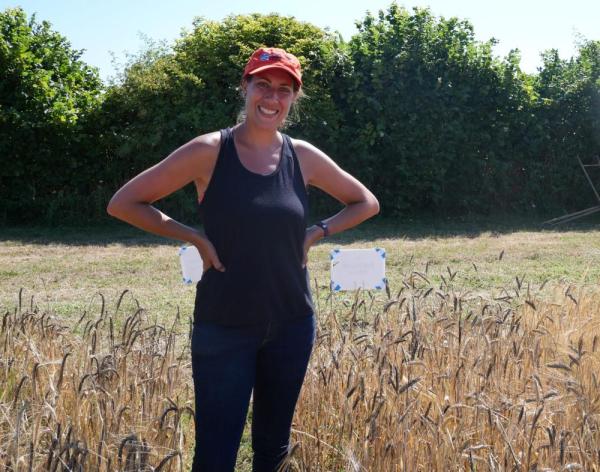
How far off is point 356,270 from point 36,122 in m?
9.55

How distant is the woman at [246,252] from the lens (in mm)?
2488

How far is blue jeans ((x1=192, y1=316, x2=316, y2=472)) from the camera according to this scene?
2.50 m

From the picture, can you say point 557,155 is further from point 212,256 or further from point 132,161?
point 212,256

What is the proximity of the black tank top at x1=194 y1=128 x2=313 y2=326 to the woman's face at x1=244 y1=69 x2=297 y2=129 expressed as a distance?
0.42 feet

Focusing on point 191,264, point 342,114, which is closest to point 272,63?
point 191,264

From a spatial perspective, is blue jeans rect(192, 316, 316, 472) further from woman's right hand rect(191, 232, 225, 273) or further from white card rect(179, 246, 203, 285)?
white card rect(179, 246, 203, 285)

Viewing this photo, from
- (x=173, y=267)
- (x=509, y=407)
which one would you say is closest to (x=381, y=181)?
(x=173, y=267)

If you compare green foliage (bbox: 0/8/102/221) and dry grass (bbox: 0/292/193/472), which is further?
green foliage (bbox: 0/8/102/221)

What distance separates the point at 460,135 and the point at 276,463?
1103 cm

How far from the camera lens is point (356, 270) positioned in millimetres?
4129

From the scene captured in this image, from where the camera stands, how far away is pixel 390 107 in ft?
42.7

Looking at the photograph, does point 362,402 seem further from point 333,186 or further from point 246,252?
point 246,252

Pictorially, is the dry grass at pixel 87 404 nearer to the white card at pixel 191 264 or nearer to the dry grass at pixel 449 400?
the white card at pixel 191 264

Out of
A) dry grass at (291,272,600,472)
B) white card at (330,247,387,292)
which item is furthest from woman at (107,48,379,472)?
white card at (330,247,387,292)
